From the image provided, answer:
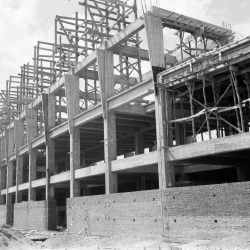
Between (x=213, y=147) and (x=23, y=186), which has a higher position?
(x=213, y=147)

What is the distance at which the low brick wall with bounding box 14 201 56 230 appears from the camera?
3681 cm

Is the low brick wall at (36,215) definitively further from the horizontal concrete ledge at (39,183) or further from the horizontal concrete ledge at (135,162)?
the horizontal concrete ledge at (135,162)

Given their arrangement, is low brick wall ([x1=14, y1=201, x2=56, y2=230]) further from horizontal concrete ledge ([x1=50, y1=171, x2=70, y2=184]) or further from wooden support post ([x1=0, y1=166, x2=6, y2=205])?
wooden support post ([x1=0, y1=166, x2=6, y2=205])

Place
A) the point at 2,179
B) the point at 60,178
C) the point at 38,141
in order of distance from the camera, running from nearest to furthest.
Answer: the point at 60,178 < the point at 38,141 < the point at 2,179

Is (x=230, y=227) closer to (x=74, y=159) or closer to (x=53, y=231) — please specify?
(x=74, y=159)

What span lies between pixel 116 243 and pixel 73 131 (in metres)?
12.9

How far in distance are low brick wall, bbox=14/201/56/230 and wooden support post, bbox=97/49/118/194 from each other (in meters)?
11.7

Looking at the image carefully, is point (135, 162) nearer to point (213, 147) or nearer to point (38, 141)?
point (213, 147)

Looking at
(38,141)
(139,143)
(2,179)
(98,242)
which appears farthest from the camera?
(2,179)

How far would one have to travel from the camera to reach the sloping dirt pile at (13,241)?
23719 mm

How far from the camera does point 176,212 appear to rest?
20.7 meters

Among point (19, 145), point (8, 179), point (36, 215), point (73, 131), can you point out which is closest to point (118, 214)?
point (73, 131)

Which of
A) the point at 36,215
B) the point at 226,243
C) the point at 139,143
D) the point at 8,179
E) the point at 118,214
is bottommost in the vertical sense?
the point at 226,243

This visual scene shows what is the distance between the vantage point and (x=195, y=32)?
2719cm
